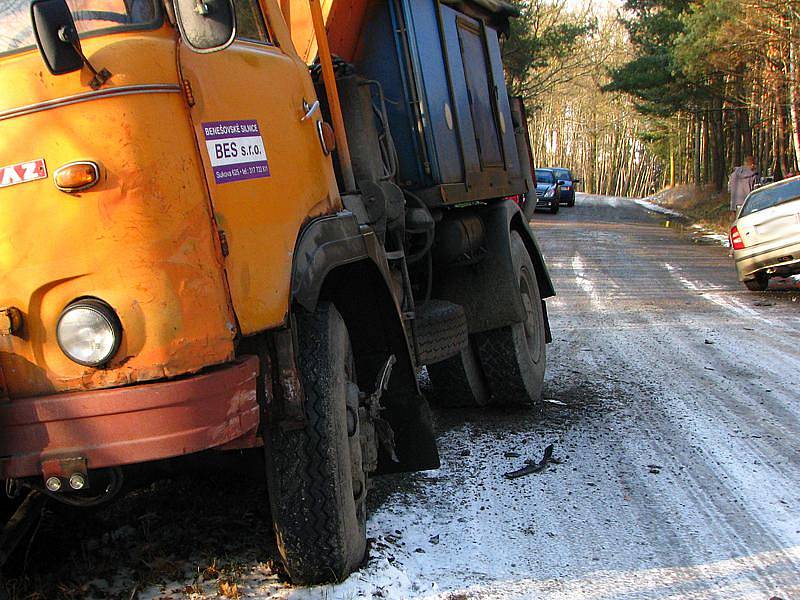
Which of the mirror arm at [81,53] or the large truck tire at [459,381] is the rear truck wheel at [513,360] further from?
the mirror arm at [81,53]

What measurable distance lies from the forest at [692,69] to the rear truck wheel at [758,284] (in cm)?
993

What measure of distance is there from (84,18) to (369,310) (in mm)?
1902

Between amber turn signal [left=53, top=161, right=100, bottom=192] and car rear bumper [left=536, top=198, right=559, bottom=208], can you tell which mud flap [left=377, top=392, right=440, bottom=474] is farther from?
car rear bumper [left=536, top=198, right=559, bottom=208]

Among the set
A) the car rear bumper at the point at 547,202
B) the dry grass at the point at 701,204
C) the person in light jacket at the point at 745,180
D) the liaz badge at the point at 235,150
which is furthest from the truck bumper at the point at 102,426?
the car rear bumper at the point at 547,202

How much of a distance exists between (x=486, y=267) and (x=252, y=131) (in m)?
3.35

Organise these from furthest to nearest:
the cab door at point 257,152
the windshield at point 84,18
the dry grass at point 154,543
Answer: the dry grass at point 154,543 → the cab door at point 257,152 → the windshield at point 84,18

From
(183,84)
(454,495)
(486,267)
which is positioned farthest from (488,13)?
(183,84)

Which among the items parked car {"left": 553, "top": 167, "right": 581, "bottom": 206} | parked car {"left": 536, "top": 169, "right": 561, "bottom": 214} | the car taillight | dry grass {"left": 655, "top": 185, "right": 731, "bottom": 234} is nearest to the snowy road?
the car taillight

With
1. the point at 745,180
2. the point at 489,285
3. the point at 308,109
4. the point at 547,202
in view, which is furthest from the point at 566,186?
the point at 308,109

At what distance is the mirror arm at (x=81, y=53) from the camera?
259 centimetres

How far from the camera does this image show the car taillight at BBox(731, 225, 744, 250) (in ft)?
41.6

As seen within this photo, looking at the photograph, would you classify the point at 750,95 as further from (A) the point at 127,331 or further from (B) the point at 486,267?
(A) the point at 127,331

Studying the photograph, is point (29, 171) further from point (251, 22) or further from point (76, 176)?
point (251, 22)

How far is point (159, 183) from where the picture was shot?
2.79 metres
